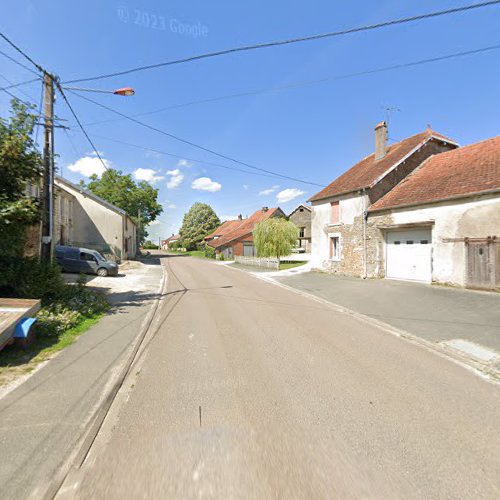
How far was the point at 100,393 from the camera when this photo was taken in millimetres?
3654

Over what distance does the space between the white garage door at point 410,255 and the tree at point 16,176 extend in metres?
14.4

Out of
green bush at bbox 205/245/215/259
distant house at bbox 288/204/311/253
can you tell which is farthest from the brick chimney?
green bush at bbox 205/245/215/259

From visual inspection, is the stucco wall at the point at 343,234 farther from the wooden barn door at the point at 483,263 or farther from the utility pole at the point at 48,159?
the utility pole at the point at 48,159

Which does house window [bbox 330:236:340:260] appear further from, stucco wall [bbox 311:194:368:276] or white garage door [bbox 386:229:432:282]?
white garage door [bbox 386:229:432:282]

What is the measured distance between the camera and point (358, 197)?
15484 mm

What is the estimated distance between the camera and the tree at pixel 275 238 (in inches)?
935

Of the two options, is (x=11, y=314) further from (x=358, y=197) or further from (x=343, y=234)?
(x=358, y=197)

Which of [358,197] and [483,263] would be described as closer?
[483,263]

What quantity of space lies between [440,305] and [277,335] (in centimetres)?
602

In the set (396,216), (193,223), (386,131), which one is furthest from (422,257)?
(193,223)

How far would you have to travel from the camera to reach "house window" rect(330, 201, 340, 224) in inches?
667

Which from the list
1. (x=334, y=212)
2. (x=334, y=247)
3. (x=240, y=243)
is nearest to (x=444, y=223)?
(x=334, y=212)

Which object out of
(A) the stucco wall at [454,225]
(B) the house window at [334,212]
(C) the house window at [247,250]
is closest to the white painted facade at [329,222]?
(B) the house window at [334,212]

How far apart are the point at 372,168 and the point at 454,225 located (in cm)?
701
